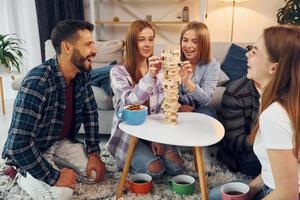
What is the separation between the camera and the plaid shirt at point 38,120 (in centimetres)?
157

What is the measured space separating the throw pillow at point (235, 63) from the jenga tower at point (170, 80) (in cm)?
138

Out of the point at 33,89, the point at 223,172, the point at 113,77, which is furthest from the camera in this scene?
the point at 223,172

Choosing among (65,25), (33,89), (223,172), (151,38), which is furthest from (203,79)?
(33,89)

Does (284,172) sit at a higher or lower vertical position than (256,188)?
higher

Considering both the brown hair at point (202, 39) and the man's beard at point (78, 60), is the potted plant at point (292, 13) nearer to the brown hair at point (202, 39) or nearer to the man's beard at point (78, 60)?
the brown hair at point (202, 39)

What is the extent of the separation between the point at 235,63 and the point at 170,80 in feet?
4.93

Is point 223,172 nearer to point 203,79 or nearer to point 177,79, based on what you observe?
point 203,79

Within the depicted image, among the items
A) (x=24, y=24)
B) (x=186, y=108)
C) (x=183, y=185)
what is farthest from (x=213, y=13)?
(x=183, y=185)

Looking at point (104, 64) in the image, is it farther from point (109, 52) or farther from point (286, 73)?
point (286, 73)

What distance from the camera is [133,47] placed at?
6.42ft

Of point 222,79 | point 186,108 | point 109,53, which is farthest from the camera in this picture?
point 109,53

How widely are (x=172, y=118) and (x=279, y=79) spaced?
2.25 ft

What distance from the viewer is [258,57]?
1.17m

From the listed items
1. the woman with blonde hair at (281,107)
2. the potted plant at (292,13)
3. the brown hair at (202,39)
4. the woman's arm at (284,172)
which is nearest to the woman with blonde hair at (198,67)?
the brown hair at (202,39)
